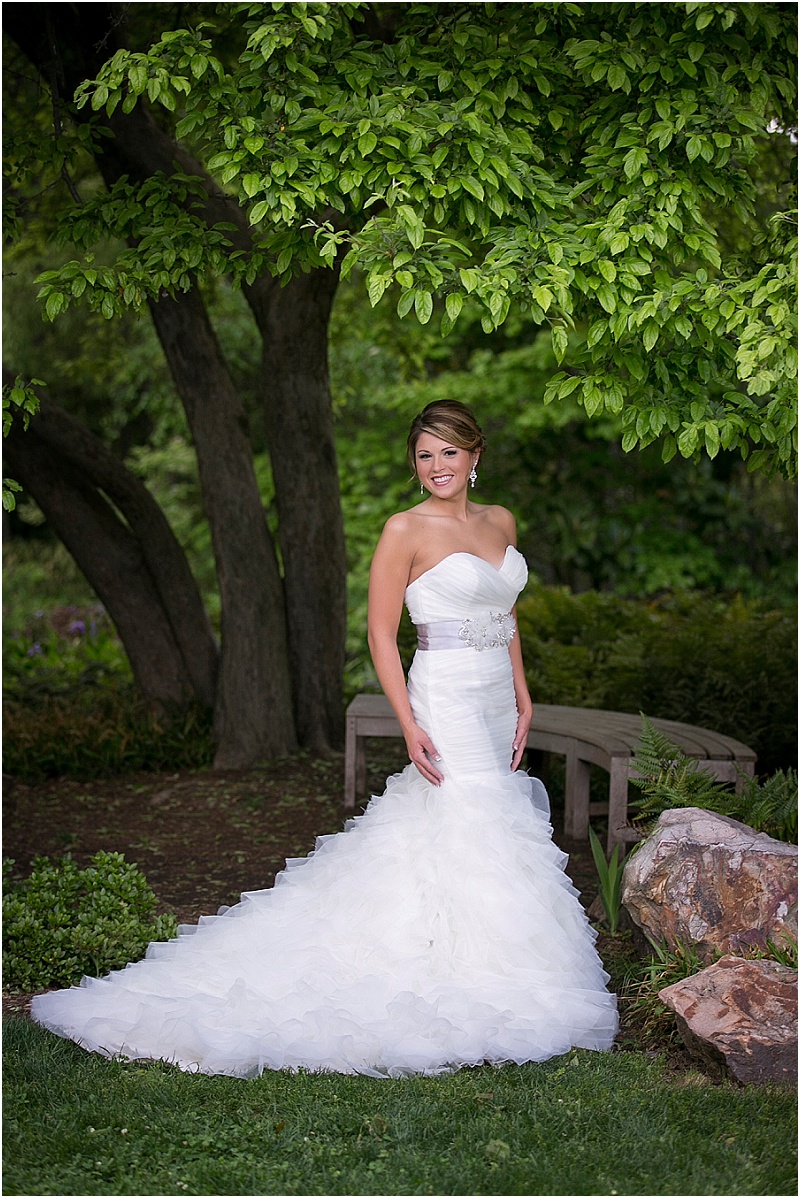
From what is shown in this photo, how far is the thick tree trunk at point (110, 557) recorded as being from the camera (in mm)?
7711

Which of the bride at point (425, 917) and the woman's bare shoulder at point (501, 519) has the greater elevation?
the woman's bare shoulder at point (501, 519)

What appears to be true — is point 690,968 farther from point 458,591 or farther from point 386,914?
point 458,591

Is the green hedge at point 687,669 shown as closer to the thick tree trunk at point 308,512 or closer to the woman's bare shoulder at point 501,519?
the thick tree trunk at point 308,512

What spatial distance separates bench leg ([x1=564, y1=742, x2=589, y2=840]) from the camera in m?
6.27

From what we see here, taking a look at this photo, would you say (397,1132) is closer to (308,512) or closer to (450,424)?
(450,424)

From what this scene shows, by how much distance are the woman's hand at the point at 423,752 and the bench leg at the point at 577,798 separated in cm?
220

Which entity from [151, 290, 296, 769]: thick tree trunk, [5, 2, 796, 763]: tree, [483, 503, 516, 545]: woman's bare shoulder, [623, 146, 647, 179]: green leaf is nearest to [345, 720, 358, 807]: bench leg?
[151, 290, 296, 769]: thick tree trunk

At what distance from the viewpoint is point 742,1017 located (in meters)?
3.54

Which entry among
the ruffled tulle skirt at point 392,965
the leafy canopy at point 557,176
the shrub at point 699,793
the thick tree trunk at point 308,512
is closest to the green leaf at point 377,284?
the leafy canopy at point 557,176

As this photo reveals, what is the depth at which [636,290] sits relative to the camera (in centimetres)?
370

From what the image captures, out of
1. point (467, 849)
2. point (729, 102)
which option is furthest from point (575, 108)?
point (467, 849)

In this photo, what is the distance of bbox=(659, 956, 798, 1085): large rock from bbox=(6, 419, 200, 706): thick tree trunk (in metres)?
5.24

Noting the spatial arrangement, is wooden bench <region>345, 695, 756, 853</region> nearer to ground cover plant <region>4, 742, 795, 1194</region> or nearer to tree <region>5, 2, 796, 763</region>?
ground cover plant <region>4, 742, 795, 1194</region>

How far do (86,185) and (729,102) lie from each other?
1057cm
